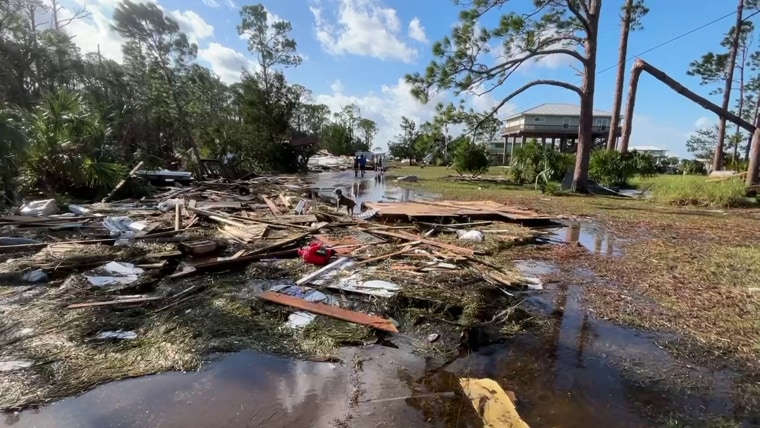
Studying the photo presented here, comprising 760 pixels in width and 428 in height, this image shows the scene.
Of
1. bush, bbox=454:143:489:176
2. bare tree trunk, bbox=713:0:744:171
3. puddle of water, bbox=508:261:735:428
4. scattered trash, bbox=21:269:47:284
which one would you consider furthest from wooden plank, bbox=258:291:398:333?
bare tree trunk, bbox=713:0:744:171

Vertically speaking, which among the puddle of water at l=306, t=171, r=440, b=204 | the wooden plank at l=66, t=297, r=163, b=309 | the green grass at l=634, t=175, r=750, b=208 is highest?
the green grass at l=634, t=175, r=750, b=208

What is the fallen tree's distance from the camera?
15.4 meters

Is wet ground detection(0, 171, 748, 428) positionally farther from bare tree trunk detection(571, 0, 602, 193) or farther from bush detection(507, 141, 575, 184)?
bush detection(507, 141, 575, 184)

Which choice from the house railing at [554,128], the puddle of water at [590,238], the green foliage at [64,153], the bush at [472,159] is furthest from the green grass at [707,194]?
the house railing at [554,128]

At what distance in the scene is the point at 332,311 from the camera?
4254mm

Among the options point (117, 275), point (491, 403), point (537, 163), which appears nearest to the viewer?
point (491, 403)

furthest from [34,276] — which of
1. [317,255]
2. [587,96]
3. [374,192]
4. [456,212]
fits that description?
[587,96]

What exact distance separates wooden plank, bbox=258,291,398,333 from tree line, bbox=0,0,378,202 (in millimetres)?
8637

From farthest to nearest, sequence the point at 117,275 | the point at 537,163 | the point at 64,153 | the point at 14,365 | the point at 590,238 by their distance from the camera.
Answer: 1. the point at 537,163
2. the point at 64,153
3. the point at 590,238
4. the point at 117,275
5. the point at 14,365

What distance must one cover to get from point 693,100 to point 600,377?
18025mm

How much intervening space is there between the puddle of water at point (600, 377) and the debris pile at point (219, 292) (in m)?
0.45

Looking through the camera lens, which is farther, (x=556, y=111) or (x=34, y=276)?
(x=556, y=111)

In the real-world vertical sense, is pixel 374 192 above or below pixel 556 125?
below

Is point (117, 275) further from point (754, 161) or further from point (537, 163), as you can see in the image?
point (537, 163)
